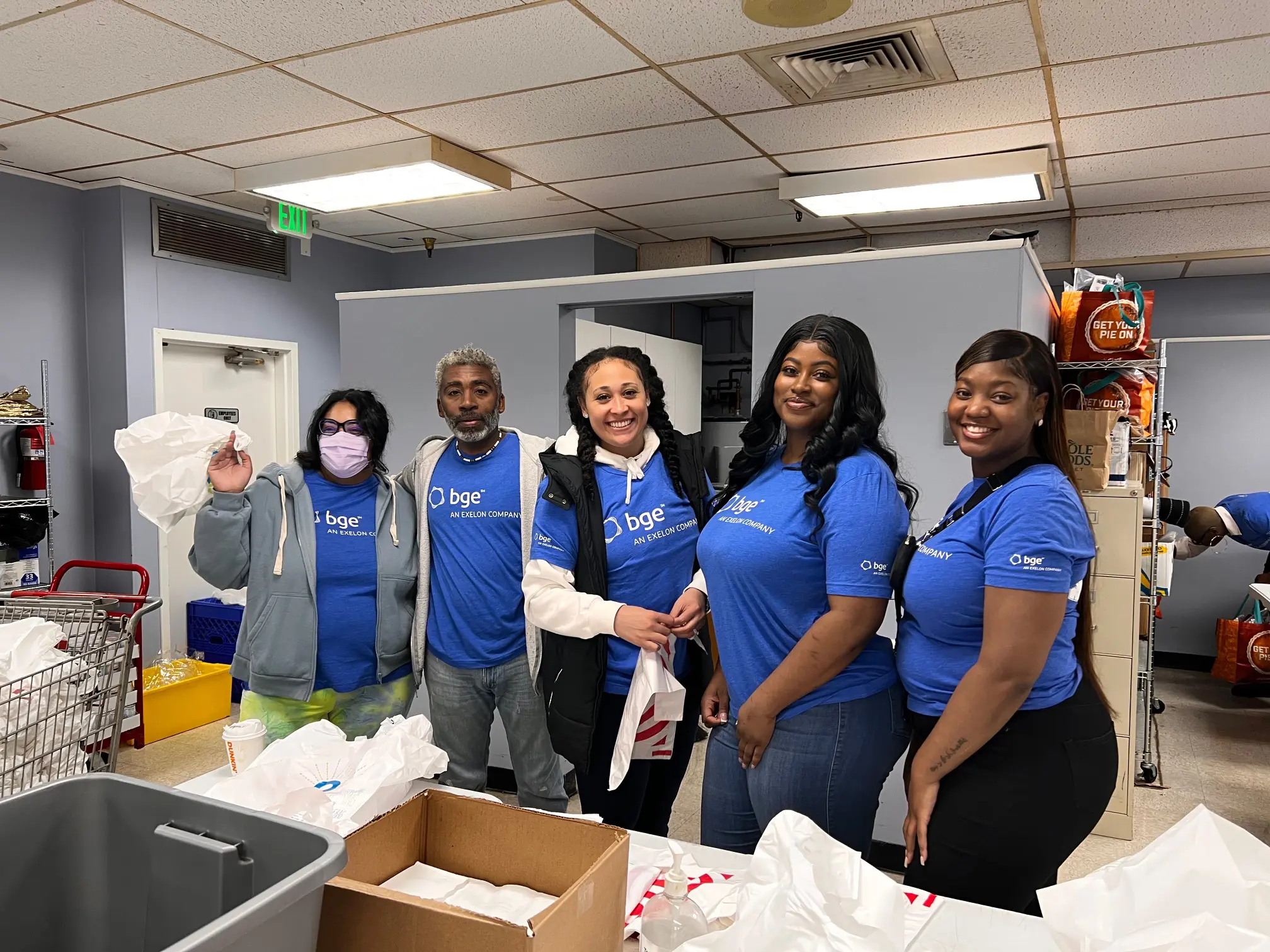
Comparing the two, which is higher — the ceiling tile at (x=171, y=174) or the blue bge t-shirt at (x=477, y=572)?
the ceiling tile at (x=171, y=174)

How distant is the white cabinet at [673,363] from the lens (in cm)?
411

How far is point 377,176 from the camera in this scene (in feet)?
12.8

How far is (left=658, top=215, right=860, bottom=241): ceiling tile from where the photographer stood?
519 centimetres

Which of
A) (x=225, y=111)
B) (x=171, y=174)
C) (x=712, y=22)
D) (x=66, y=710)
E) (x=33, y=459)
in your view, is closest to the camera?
(x=66, y=710)

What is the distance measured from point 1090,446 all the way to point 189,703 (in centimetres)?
397

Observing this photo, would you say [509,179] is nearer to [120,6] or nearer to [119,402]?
[120,6]

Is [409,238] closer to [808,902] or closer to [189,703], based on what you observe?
[189,703]

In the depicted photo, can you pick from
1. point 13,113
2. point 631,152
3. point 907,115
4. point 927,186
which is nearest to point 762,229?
point 927,186

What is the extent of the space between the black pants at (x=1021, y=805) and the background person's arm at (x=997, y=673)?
4 centimetres

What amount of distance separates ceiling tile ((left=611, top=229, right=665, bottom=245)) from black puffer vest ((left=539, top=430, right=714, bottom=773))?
380cm

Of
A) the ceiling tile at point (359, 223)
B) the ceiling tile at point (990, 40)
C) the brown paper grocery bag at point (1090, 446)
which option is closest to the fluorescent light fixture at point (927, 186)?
the ceiling tile at point (990, 40)

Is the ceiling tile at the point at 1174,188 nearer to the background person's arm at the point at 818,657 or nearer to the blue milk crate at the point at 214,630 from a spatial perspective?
the background person's arm at the point at 818,657

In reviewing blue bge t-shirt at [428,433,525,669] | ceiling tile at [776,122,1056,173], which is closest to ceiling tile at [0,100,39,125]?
blue bge t-shirt at [428,433,525,669]

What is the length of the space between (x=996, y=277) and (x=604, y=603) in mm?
1583
